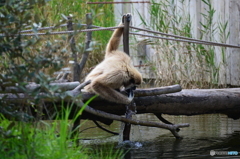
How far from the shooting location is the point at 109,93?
5.32 meters

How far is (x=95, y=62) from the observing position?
11.5 metres

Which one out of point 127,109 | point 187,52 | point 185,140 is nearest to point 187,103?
point 185,140

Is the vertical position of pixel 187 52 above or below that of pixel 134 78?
above

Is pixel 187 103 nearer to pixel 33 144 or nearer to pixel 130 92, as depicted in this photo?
pixel 130 92

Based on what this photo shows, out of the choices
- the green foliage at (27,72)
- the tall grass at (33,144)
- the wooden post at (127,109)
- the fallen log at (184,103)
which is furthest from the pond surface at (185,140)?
the green foliage at (27,72)

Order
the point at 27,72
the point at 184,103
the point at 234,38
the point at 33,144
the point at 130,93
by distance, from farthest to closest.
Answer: the point at 234,38 < the point at 184,103 < the point at 130,93 < the point at 33,144 < the point at 27,72

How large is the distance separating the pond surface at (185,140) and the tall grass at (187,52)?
137 centimetres

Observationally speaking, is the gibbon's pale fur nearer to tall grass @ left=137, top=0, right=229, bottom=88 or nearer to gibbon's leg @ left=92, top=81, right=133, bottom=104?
gibbon's leg @ left=92, top=81, right=133, bottom=104

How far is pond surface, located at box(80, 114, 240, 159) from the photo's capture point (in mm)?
5375

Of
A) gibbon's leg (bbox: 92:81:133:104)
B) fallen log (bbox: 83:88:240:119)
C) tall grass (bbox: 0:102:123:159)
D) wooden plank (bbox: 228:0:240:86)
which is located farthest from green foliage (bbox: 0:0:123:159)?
wooden plank (bbox: 228:0:240:86)

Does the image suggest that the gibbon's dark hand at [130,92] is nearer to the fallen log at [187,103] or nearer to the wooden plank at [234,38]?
the fallen log at [187,103]

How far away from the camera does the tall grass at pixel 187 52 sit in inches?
354

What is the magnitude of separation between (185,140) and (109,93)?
1.66m

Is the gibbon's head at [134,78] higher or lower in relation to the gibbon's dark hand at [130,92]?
higher
